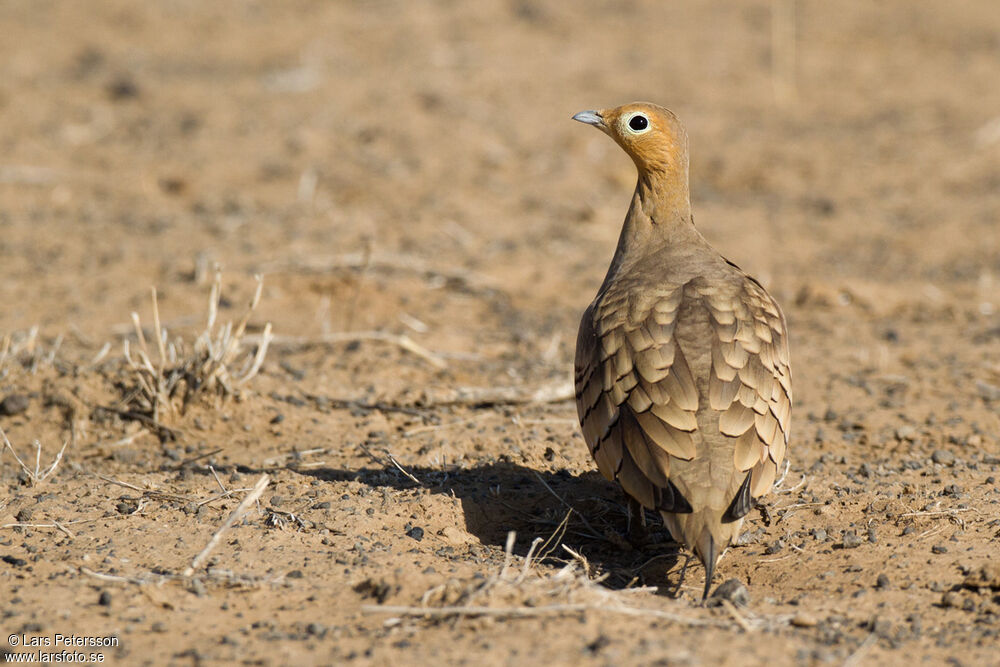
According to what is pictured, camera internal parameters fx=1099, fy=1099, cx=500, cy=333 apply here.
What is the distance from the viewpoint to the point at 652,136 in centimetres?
525

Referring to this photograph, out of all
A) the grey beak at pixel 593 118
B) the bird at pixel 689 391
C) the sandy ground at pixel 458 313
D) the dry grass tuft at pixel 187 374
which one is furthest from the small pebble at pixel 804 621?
the dry grass tuft at pixel 187 374

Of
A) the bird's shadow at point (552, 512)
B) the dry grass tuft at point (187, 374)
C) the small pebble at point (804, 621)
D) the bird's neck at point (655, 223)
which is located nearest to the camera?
the small pebble at point (804, 621)

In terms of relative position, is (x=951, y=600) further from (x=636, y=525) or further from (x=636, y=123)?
(x=636, y=123)

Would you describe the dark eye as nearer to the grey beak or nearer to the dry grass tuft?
the grey beak

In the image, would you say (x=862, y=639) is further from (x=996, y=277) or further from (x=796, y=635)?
(x=996, y=277)

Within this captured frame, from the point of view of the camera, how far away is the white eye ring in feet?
17.2

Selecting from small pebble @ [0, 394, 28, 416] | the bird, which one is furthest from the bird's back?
small pebble @ [0, 394, 28, 416]

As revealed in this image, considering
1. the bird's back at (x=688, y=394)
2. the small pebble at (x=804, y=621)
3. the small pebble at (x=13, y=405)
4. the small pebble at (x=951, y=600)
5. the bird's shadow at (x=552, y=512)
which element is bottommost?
the small pebble at (x=13, y=405)

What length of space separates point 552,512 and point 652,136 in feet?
6.07

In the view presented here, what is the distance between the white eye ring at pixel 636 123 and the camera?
5.23 meters

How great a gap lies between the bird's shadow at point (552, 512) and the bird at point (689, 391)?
0.22 meters

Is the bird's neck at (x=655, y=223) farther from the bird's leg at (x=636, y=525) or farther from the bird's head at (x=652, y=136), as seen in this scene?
the bird's leg at (x=636, y=525)

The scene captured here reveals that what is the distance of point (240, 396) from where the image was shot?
18.8ft

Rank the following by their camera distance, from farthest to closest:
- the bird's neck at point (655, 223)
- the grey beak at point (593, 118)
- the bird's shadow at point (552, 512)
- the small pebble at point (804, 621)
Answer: the grey beak at point (593, 118), the bird's neck at point (655, 223), the bird's shadow at point (552, 512), the small pebble at point (804, 621)
